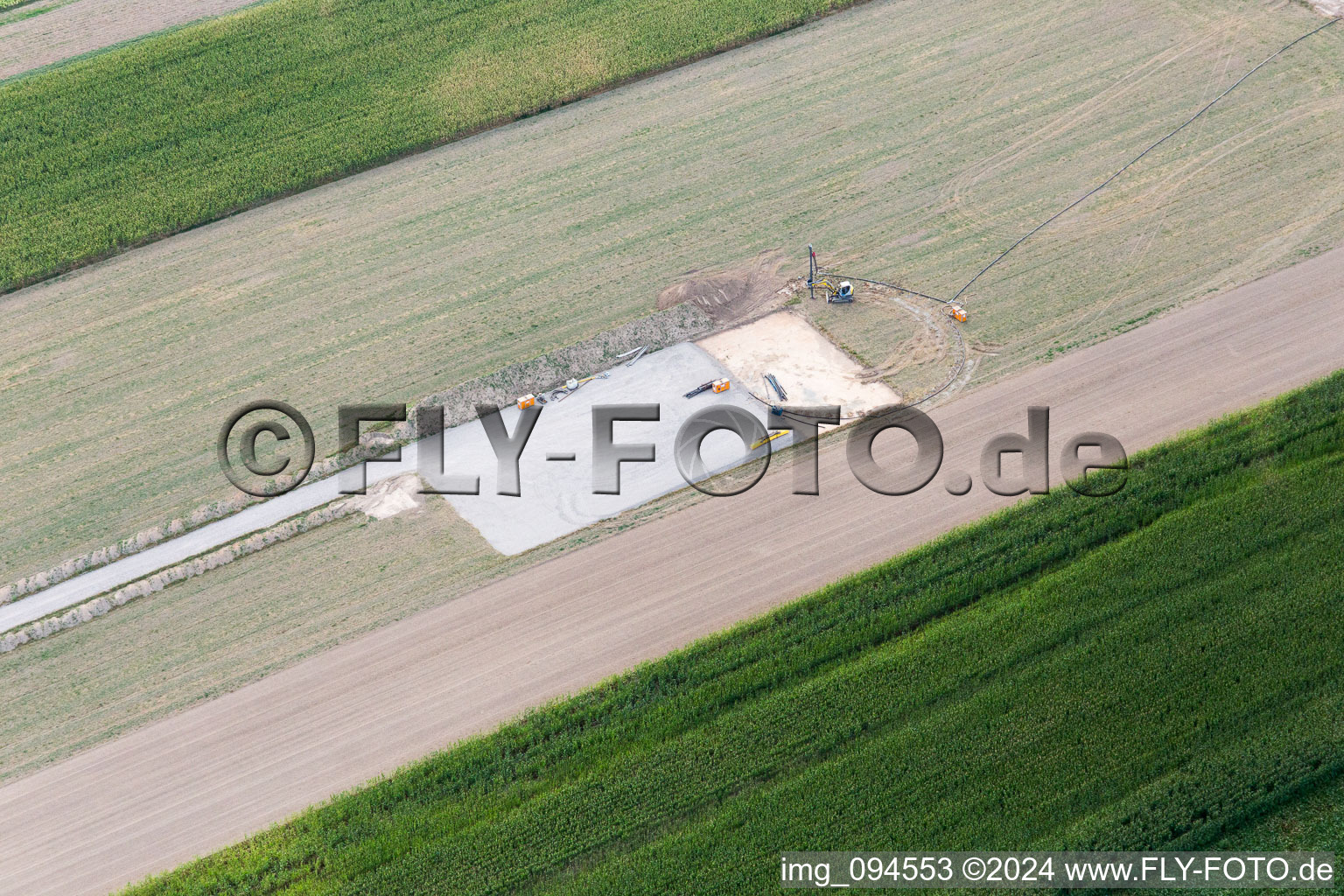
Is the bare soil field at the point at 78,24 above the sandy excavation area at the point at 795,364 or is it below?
above

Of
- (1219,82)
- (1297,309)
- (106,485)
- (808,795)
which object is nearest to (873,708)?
(808,795)
